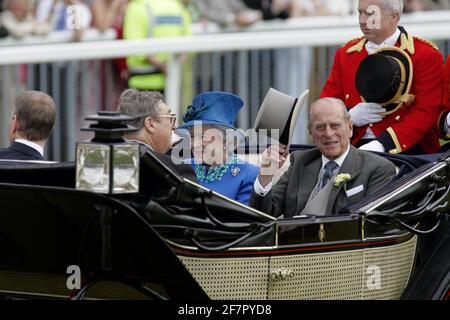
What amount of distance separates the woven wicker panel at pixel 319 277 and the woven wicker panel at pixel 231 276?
48mm

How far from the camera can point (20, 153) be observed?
589 centimetres

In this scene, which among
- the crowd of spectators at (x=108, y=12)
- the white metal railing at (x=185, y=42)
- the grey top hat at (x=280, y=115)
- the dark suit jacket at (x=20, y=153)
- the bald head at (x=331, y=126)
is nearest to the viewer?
the grey top hat at (x=280, y=115)

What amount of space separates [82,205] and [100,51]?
5.30 meters

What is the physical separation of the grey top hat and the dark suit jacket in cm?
108

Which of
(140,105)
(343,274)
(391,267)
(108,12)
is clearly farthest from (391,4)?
(108,12)

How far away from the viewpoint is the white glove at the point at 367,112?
628cm

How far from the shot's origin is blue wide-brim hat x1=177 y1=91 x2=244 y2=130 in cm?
566

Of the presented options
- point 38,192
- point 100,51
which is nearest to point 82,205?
point 38,192

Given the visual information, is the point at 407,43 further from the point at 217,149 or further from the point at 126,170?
the point at 126,170

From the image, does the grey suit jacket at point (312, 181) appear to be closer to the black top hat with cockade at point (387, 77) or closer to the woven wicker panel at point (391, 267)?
the woven wicker panel at point (391, 267)

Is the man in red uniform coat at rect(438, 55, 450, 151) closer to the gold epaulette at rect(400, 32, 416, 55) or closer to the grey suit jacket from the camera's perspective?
the gold epaulette at rect(400, 32, 416, 55)

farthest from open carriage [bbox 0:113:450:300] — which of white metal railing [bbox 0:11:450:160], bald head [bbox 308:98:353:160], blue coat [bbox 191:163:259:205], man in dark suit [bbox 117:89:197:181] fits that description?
white metal railing [bbox 0:11:450:160]

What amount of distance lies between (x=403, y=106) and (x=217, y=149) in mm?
1127

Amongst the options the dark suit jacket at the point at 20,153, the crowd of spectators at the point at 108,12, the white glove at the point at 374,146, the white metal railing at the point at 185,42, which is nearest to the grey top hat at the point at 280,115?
the white glove at the point at 374,146
